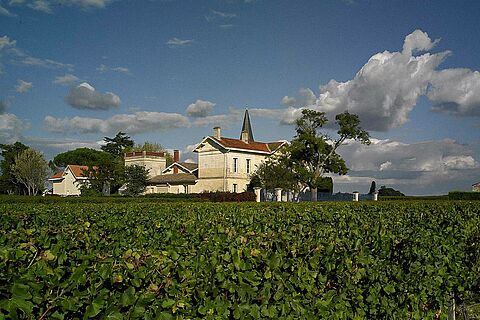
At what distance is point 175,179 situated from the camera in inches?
2591

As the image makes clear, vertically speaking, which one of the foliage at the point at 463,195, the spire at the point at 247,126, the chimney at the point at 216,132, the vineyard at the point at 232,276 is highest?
the spire at the point at 247,126

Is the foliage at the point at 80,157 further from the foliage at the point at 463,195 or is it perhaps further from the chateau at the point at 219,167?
the foliage at the point at 463,195

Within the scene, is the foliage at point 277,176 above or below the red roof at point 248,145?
below

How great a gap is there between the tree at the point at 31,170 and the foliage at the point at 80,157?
16449 millimetres

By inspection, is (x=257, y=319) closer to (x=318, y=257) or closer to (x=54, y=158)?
(x=318, y=257)

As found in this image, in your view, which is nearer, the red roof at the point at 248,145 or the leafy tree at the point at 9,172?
the red roof at the point at 248,145

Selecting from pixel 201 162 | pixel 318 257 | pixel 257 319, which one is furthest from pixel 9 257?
pixel 201 162

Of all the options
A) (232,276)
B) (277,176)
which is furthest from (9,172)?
(232,276)

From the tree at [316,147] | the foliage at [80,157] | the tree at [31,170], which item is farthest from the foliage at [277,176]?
the foliage at [80,157]

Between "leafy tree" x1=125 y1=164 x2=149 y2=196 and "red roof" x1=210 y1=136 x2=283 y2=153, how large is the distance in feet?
33.7

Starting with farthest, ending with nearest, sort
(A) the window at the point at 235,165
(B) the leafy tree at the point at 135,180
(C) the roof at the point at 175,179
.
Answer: (C) the roof at the point at 175,179 → (A) the window at the point at 235,165 → (B) the leafy tree at the point at 135,180

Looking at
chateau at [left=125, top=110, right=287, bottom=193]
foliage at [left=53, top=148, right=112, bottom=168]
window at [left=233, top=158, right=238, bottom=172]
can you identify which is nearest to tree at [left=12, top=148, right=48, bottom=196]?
foliage at [left=53, top=148, right=112, bottom=168]

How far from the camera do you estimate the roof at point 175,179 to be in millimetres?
64938

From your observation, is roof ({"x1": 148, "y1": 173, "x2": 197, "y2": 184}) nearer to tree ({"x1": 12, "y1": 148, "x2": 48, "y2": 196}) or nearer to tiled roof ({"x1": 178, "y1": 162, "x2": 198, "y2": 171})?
tiled roof ({"x1": 178, "y1": 162, "x2": 198, "y2": 171})
